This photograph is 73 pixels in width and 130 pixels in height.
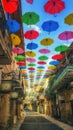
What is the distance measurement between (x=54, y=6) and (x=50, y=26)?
2357 millimetres

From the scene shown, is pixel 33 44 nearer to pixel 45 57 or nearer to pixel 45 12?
pixel 45 57

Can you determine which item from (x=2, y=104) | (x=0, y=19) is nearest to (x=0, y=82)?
(x=2, y=104)

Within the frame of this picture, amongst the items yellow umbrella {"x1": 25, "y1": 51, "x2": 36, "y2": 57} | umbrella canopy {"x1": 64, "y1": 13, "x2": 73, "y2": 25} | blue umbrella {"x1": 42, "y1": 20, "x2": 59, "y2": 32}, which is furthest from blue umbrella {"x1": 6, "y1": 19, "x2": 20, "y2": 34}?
yellow umbrella {"x1": 25, "y1": 51, "x2": 36, "y2": 57}

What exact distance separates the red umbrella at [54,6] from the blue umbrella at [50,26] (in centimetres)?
166

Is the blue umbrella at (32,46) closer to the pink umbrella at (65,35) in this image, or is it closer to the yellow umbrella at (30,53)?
the yellow umbrella at (30,53)

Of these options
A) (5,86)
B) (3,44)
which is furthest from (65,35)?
(3,44)

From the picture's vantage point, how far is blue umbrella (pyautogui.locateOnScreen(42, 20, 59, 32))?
37.8ft

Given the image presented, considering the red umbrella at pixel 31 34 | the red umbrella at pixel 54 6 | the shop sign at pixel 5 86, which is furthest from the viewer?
the red umbrella at pixel 31 34

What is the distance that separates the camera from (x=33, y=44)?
14516 millimetres

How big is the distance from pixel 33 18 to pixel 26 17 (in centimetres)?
47

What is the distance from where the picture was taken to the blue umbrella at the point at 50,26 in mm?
11523

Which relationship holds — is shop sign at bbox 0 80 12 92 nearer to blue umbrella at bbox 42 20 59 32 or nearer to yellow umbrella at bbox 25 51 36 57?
yellow umbrella at bbox 25 51 36 57

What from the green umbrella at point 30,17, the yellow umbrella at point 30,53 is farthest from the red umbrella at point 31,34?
the yellow umbrella at point 30,53

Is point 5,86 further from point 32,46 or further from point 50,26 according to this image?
point 50,26
